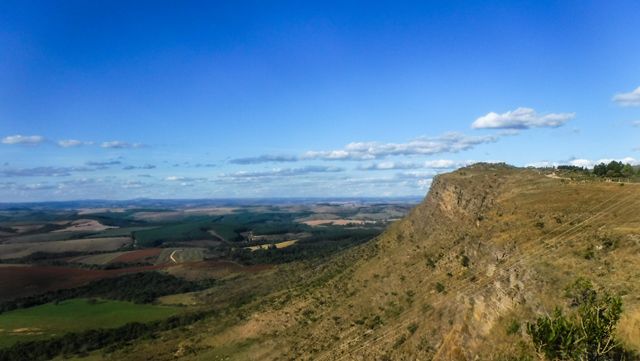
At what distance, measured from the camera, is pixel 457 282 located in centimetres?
4397

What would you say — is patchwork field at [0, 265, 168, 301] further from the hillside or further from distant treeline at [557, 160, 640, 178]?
distant treeline at [557, 160, 640, 178]

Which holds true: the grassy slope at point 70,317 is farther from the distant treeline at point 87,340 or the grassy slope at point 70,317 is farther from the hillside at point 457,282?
the hillside at point 457,282

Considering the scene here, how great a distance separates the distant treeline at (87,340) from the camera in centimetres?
7731

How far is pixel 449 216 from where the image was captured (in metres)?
60.5

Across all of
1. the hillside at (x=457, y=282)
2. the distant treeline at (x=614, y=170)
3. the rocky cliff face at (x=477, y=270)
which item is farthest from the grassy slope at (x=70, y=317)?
the distant treeline at (x=614, y=170)

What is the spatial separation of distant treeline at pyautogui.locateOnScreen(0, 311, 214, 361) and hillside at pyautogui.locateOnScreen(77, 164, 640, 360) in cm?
894

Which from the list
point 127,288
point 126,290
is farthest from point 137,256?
point 126,290

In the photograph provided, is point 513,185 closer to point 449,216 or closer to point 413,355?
point 449,216

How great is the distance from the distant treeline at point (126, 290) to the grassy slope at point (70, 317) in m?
4.58

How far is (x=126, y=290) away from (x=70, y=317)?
981 inches

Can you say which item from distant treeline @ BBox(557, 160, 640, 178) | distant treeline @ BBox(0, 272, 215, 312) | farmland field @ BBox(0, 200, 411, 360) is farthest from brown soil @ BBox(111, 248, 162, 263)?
distant treeline @ BBox(557, 160, 640, 178)

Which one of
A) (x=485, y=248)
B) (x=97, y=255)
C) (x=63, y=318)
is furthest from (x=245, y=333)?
(x=97, y=255)

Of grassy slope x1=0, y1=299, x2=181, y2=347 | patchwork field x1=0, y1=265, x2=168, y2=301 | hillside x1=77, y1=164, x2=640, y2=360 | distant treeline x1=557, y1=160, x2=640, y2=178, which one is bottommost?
grassy slope x1=0, y1=299, x2=181, y2=347

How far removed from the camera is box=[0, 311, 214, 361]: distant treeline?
77.3 metres
